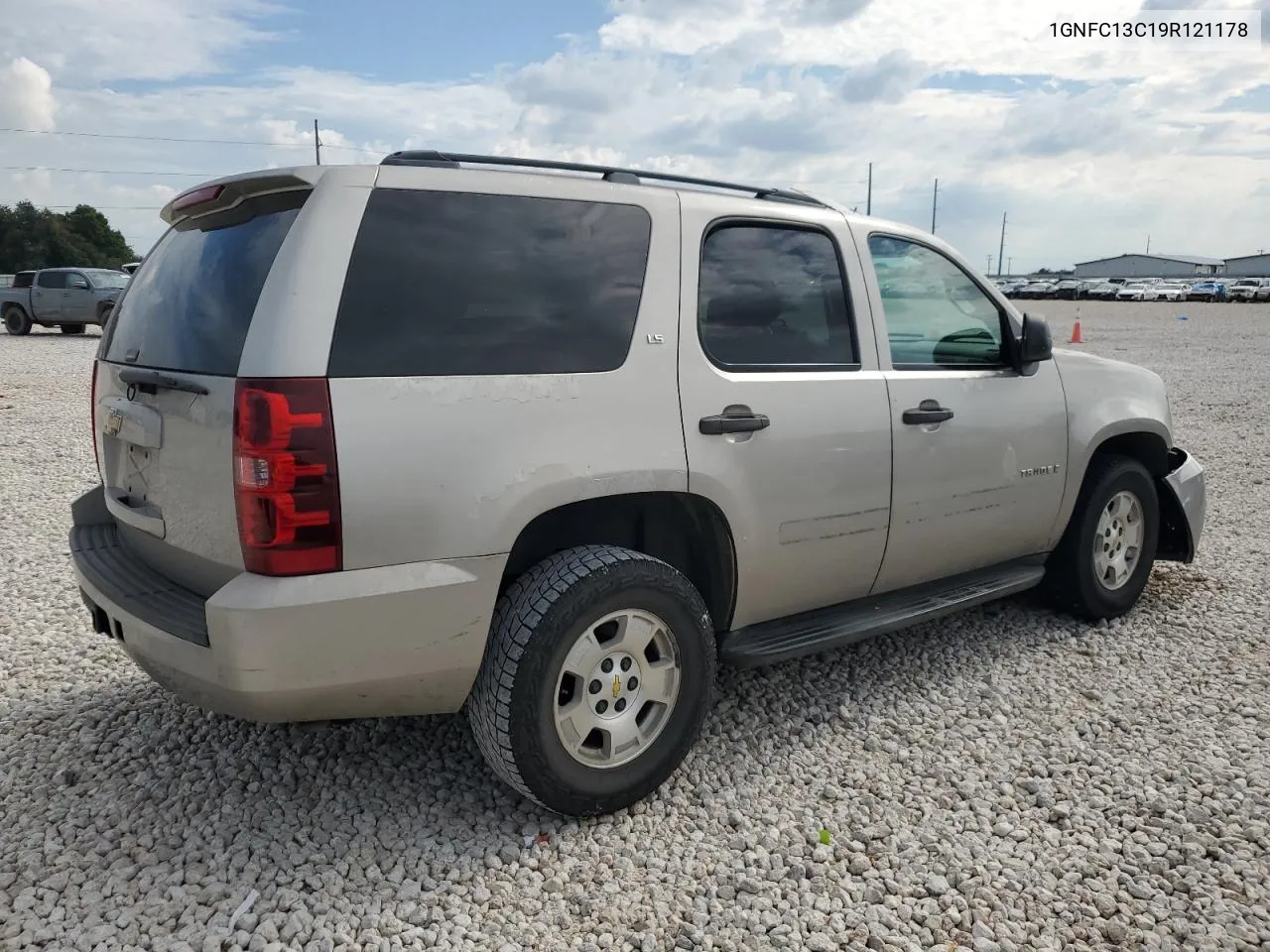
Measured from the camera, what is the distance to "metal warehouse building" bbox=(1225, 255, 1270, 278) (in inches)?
4382

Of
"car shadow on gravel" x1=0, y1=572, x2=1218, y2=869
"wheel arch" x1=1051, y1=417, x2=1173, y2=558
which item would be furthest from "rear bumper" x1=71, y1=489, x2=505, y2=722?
"wheel arch" x1=1051, y1=417, x2=1173, y2=558

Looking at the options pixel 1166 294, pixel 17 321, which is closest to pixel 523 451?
pixel 17 321

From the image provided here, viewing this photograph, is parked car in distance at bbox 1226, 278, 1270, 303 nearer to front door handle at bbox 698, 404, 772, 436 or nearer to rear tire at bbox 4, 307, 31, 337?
rear tire at bbox 4, 307, 31, 337

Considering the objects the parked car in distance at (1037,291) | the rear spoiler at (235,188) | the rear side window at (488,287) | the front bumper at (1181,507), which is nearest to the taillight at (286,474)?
the rear side window at (488,287)

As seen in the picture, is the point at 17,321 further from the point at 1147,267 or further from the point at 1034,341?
the point at 1147,267

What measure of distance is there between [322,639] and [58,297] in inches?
967

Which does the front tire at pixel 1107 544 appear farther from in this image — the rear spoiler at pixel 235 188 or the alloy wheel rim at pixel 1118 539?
the rear spoiler at pixel 235 188

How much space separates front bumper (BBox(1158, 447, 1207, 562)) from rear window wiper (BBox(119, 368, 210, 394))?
454 cm

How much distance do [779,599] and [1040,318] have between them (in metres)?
1.71

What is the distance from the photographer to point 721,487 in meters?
3.11

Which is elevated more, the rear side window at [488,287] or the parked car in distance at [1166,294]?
the parked car in distance at [1166,294]

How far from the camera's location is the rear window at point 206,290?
2.63 metres

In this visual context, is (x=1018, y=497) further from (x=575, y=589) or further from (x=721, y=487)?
(x=575, y=589)

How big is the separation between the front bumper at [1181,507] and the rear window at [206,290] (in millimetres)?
4416
